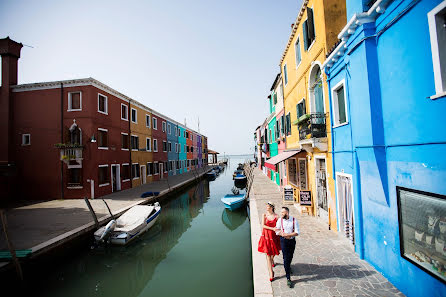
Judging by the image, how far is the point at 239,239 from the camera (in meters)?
10.7

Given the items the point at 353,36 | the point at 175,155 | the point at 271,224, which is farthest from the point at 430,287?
the point at 175,155

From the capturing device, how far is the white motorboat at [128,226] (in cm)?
953

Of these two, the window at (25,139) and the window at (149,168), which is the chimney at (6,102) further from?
the window at (149,168)

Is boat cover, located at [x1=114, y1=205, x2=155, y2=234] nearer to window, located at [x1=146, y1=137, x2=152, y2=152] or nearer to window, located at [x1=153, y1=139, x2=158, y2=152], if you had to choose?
window, located at [x1=146, y1=137, x2=152, y2=152]

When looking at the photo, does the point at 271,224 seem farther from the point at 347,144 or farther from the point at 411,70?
the point at 411,70

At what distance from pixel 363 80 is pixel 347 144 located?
80.1 inches

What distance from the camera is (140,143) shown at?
2370 cm

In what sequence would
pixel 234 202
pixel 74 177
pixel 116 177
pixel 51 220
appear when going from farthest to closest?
pixel 116 177 → pixel 74 177 → pixel 234 202 → pixel 51 220

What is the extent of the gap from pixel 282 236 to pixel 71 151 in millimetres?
16813

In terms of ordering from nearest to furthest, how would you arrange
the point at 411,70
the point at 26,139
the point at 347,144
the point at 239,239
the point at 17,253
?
1. the point at 411,70
2. the point at 347,144
3. the point at 17,253
4. the point at 239,239
5. the point at 26,139

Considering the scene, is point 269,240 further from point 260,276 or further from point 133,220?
point 133,220

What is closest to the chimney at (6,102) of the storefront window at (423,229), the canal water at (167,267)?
the canal water at (167,267)

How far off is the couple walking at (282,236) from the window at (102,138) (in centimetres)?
1614

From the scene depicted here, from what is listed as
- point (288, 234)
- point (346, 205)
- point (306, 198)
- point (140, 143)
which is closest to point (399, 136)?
point (288, 234)
